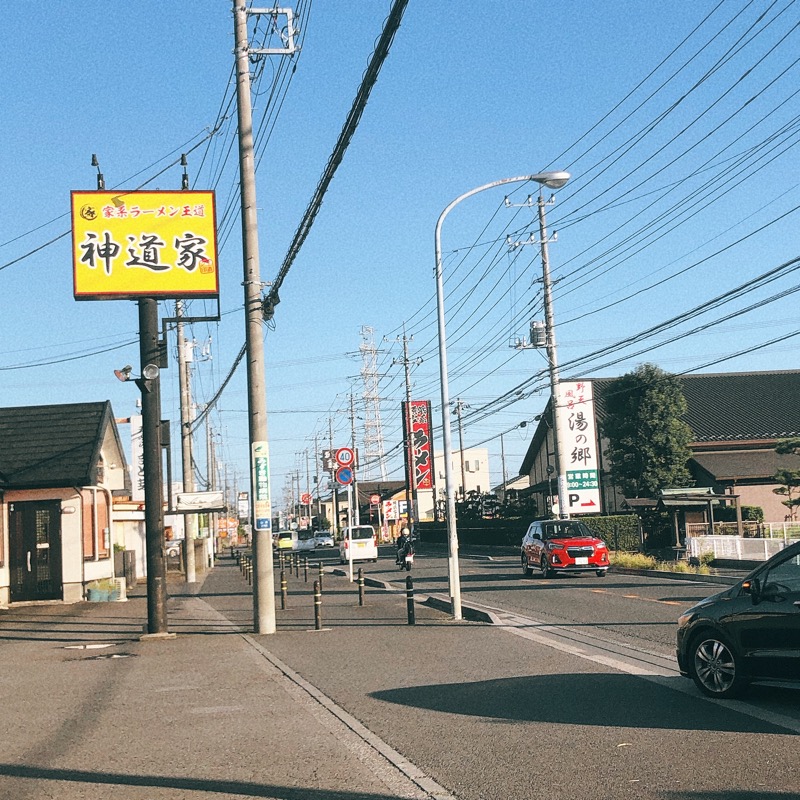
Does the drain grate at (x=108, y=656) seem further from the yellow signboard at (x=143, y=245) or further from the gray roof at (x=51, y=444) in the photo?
the gray roof at (x=51, y=444)

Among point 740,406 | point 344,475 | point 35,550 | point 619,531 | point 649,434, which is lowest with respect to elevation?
point 619,531

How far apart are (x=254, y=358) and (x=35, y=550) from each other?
42.4ft

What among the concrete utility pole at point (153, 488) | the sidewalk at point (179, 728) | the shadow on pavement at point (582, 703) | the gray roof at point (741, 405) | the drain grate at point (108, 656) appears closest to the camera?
the sidewalk at point (179, 728)

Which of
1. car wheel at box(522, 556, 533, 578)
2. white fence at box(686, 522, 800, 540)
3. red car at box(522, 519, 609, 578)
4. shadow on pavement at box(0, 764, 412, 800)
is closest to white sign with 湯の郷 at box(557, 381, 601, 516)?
white fence at box(686, 522, 800, 540)

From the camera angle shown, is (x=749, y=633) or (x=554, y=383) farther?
(x=554, y=383)

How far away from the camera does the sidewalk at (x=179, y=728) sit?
23.9 feet

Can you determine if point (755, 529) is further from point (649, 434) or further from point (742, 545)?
point (649, 434)

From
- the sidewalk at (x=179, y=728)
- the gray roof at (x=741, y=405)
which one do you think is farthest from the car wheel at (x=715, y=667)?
the gray roof at (x=741, y=405)

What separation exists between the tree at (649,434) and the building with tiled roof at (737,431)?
1.52 meters

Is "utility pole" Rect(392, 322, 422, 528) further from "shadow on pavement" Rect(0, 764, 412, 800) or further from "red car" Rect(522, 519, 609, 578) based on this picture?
"shadow on pavement" Rect(0, 764, 412, 800)

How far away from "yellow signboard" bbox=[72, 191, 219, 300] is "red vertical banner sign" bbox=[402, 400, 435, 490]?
1895 inches

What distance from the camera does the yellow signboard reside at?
1930cm

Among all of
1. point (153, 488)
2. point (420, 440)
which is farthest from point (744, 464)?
point (153, 488)

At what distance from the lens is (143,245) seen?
19578mm
